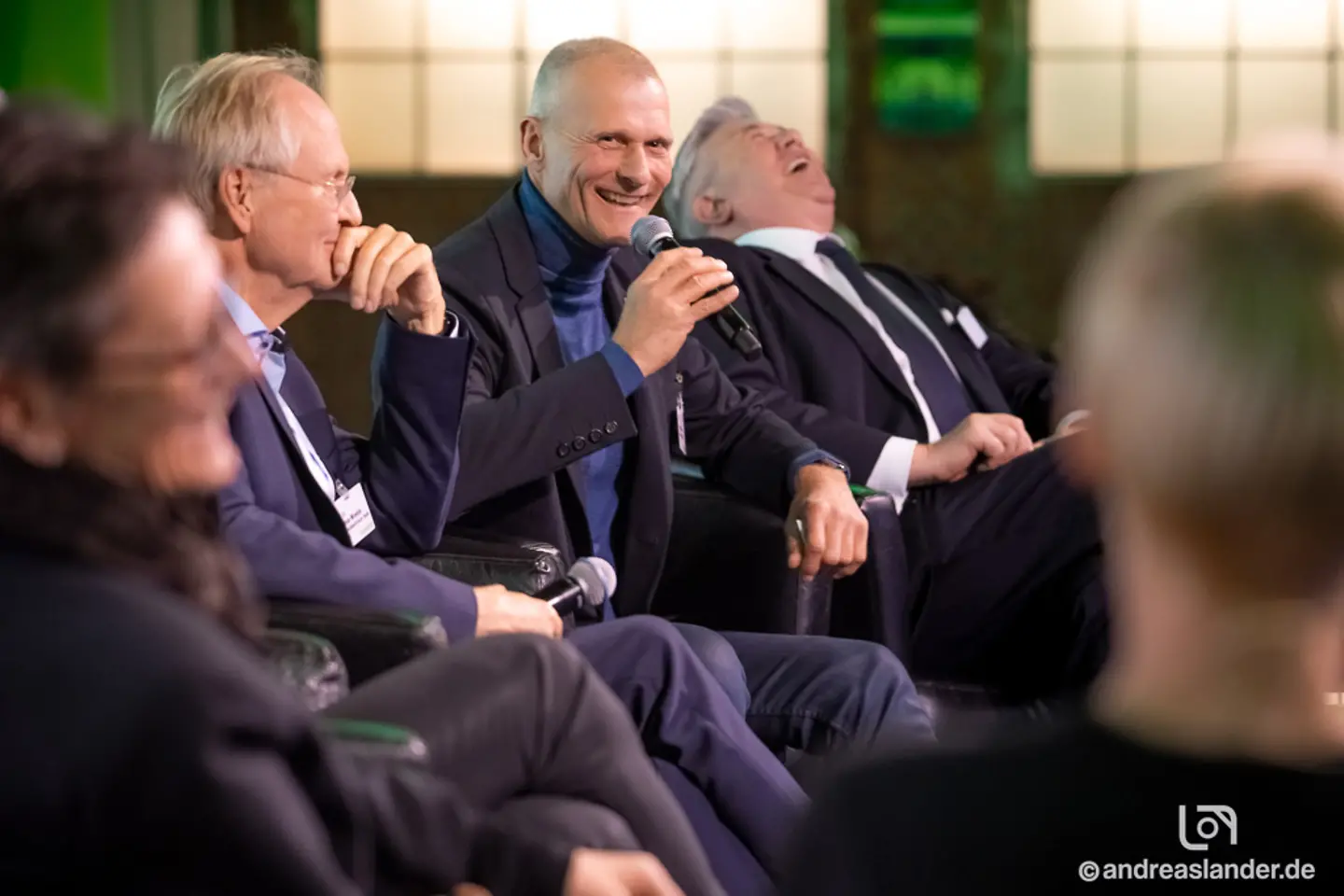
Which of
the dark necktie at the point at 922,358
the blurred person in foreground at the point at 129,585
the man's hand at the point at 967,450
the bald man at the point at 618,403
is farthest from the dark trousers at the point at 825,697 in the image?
the blurred person in foreground at the point at 129,585

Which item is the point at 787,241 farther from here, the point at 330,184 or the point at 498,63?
the point at 498,63

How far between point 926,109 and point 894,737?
4.61 m

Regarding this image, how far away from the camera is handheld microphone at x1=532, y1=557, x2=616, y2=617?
6.47 ft

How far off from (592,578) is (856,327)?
116 centimetres

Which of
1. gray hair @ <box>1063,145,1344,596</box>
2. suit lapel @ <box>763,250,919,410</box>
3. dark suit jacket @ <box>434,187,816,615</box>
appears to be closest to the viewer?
gray hair @ <box>1063,145,1344,596</box>

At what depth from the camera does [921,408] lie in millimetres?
3084

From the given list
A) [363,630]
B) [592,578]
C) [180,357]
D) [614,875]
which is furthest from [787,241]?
[180,357]

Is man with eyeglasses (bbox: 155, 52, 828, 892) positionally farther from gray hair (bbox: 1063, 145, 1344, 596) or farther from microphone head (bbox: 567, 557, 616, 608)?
gray hair (bbox: 1063, 145, 1344, 596)

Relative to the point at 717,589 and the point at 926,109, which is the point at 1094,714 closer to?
the point at 717,589

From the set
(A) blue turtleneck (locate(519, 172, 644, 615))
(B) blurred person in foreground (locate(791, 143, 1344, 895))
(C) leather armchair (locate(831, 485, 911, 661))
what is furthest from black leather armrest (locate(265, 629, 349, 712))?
(C) leather armchair (locate(831, 485, 911, 661))

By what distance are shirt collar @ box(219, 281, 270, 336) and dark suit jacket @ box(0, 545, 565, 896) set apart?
0.96 metres

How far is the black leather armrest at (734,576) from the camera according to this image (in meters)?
2.46

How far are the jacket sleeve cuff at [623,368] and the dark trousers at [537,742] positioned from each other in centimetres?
75

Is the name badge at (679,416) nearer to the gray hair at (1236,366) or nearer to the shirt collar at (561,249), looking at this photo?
the shirt collar at (561,249)
